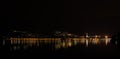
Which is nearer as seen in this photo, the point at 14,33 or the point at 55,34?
the point at 14,33

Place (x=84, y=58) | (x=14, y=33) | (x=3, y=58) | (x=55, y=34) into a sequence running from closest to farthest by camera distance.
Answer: (x=3, y=58), (x=84, y=58), (x=14, y=33), (x=55, y=34)

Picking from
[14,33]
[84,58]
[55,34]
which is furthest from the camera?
[55,34]

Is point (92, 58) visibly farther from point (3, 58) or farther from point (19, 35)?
point (19, 35)

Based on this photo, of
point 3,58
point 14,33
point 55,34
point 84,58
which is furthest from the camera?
point 55,34

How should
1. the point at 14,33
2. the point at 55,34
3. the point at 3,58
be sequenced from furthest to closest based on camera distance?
the point at 55,34 < the point at 14,33 < the point at 3,58

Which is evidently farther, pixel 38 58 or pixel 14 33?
pixel 14 33

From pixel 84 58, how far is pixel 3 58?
913 cm

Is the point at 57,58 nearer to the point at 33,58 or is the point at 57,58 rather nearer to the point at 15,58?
the point at 33,58

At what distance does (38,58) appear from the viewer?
3109 cm

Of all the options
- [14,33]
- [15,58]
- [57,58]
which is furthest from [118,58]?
[14,33]

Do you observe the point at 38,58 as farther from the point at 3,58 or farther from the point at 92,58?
the point at 92,58

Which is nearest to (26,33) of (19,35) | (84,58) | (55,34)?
(19,35)

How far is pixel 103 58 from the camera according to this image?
31141 millimetres

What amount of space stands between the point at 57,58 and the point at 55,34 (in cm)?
16056
